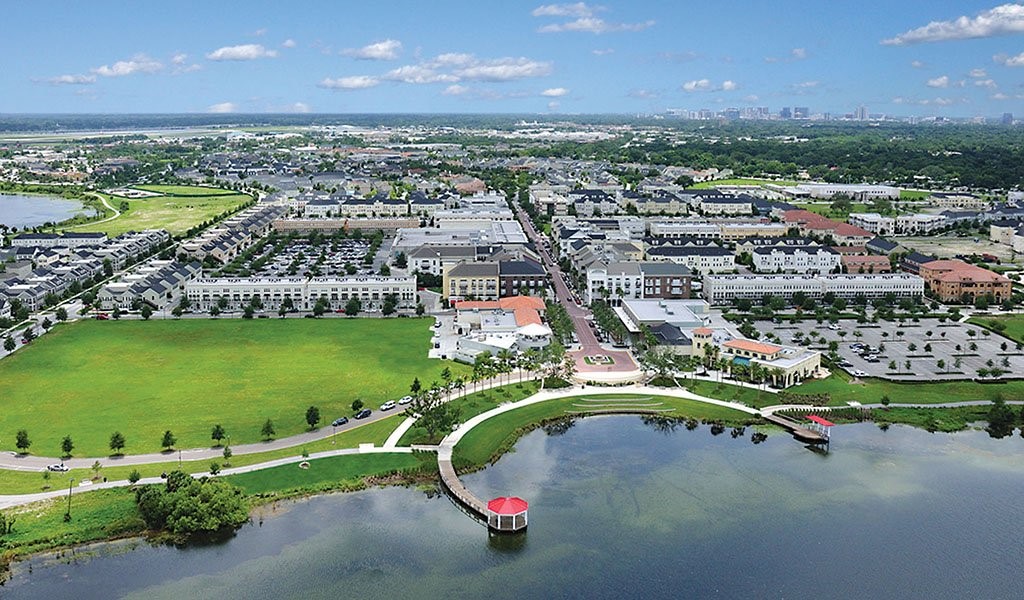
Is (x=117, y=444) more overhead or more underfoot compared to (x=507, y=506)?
more overhead

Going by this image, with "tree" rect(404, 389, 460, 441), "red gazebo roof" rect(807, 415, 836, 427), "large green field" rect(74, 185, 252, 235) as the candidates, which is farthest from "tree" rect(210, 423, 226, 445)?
"large green field" rect(74, 185, 252, 235)

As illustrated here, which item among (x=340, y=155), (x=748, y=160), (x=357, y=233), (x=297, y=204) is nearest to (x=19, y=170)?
(x=340, y=155)

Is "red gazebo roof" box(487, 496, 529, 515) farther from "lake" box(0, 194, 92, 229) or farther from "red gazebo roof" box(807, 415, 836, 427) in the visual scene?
"lake" box(0, 194, 92, 229)

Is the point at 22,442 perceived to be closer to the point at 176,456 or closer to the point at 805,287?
the point at 176,456

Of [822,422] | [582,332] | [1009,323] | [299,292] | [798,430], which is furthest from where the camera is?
[299,292]

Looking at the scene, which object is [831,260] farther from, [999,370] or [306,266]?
[306,266]

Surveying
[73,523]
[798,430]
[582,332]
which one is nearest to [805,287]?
[582,332]
